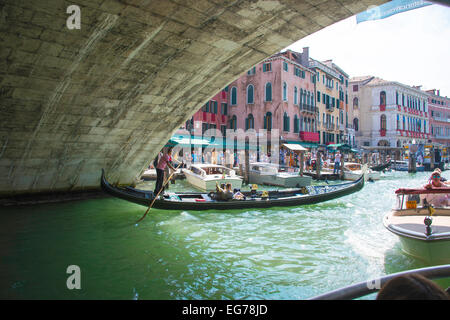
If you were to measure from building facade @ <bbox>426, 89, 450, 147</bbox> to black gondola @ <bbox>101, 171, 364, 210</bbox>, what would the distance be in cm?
4431

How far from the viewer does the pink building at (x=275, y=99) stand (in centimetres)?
2417

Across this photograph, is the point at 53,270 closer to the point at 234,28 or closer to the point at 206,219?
Answer: the point at 206,219

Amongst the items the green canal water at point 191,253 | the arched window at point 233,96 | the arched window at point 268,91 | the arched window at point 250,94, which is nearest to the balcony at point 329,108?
the arched window at point 268,91

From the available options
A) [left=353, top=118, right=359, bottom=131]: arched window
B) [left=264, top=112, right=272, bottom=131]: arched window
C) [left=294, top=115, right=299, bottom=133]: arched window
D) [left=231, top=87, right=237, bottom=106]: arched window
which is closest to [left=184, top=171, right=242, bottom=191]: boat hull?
[left=264, top=112, right=272, bottom=131]: arched window

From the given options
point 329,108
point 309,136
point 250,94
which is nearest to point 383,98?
point 329,108

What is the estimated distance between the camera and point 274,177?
15.3 m

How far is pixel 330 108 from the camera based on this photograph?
102 ft

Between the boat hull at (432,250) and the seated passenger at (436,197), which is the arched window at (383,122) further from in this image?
the boat hull at (432,250)

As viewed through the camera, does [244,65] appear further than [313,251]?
Yes

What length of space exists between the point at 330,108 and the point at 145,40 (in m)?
28.1
